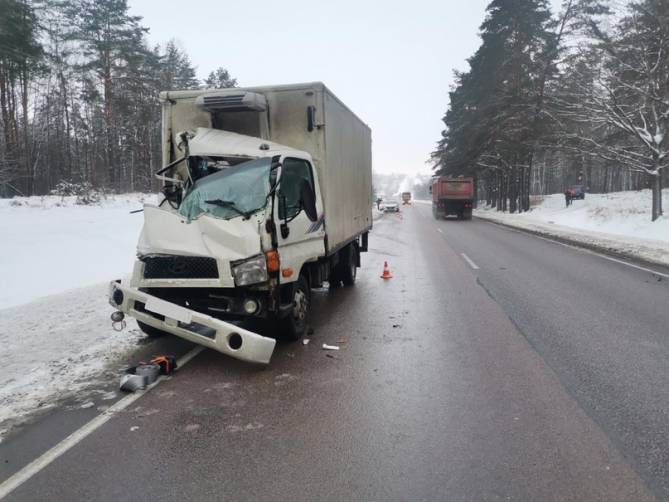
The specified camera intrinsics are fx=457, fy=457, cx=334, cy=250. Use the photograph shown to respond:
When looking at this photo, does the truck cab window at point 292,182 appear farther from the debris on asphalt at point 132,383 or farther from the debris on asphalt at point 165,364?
the debris on asphalt at point 132,383

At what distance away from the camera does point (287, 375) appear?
4.70 meters

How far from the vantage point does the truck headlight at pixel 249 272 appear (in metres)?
4.71

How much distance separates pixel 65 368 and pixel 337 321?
3473mm

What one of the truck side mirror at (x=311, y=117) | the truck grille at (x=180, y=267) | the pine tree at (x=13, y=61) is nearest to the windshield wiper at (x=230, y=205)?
the truck grille at (x=180, y=267)

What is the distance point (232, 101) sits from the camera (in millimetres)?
6250

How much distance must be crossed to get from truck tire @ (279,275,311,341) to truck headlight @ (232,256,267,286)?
84 cm

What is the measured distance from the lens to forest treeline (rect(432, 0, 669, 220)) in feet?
65.1

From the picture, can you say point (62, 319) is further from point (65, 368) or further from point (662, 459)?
point (662, 459)

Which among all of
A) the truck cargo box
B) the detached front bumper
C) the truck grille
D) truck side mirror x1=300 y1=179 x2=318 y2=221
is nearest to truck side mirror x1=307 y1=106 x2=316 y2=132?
the truck cargo box

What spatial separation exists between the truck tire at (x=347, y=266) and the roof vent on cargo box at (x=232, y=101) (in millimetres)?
3539

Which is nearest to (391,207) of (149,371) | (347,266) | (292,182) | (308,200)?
(347,266)

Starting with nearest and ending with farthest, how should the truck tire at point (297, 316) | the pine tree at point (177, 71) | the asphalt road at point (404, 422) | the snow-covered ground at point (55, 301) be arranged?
the asphalt road at point (404, 422), the snow-covered ground at point (55, 301), the truck tire at point (297, 316), the pine tree at point (177, 71)

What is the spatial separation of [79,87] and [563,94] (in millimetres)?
37704

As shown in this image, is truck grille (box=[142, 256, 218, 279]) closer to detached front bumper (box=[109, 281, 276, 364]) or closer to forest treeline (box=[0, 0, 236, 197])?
detached front bumper (box=[109, 281, 276, 364])
